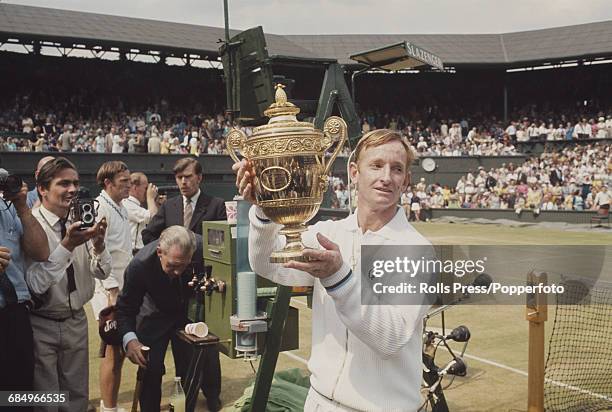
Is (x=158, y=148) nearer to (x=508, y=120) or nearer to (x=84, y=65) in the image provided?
(x=84, y=65)

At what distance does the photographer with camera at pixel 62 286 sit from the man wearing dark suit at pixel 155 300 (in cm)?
29

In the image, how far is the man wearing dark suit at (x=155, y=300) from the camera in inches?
175

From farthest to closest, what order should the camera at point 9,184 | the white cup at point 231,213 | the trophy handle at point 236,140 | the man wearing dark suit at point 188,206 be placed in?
the man wearing dark suit at point 188,206 < the white cup at point 231,213 < the camera at point 9,184 < the trophy handle at point 236,140

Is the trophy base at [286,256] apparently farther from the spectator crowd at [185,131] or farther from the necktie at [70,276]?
the spectator crowd at [185,131]

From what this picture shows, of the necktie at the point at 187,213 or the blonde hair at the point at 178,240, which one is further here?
the necktie at the point at 187,213

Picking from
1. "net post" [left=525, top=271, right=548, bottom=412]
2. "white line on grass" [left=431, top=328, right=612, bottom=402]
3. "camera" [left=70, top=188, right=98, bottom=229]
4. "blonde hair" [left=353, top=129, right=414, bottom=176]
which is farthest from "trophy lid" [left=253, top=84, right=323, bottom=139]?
"white line on grass" [left=431, top=328, right=612, bottom=402]

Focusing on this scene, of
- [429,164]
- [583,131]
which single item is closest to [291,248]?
[429,164]

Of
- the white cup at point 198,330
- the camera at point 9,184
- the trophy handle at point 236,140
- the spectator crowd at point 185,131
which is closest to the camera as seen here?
the trophy handle at point 236,140

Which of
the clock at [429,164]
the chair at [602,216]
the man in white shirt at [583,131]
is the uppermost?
the man in white shirt at [583,131]

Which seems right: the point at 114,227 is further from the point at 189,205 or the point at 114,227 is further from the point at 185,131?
the point at 185,131

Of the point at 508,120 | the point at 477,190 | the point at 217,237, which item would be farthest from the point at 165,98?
the point at 217,237

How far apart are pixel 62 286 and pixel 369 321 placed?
2.80 meters

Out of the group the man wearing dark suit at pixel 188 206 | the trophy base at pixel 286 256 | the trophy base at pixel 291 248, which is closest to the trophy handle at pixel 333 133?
the trophy base at pixel 291 248

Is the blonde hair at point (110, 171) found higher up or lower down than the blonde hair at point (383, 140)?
higher up
